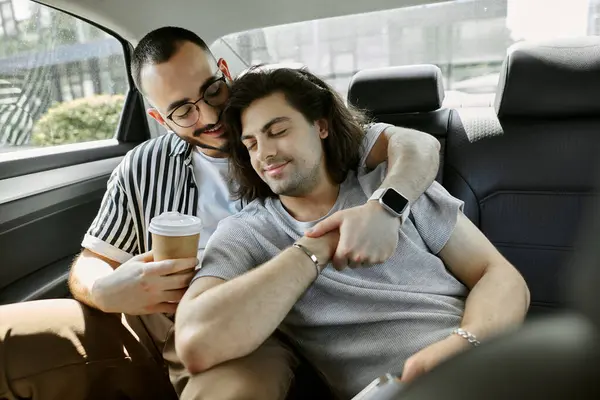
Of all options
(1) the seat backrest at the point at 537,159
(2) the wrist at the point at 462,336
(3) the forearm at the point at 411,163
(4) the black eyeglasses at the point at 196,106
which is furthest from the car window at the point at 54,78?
(2) the wrist at the point at 462,336

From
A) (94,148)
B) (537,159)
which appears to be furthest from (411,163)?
(94,148)

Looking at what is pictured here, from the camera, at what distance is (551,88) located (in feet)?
6.15

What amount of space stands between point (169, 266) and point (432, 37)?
1561mm

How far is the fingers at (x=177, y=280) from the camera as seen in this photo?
1250 millimetres

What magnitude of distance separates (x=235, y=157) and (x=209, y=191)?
145 millimetres

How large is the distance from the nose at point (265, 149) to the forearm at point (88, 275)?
46cm

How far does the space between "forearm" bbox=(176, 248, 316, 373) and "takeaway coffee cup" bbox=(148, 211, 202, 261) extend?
98mm

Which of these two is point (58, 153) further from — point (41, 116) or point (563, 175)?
point (563, 175)

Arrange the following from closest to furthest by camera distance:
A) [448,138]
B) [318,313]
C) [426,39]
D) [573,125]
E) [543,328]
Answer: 1. [543,328]
2. [318,313]
3. [573,125]
4. [448,138]
5. [426,39]

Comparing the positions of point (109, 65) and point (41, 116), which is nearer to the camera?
point (41, 116)

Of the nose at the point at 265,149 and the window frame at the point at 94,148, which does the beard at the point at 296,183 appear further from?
the window frame at the point at 94,148

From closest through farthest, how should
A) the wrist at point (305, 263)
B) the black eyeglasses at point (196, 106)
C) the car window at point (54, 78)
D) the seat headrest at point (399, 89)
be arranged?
the wrist at point (305, 263)
the black eyeglasses at point (196, 106)
the car window at point (54, 78)
the seat headrest at point (399, 89)

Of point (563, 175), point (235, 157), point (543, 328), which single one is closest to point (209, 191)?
point (235, 157)

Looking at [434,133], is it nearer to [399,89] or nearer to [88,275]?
[399,89]
